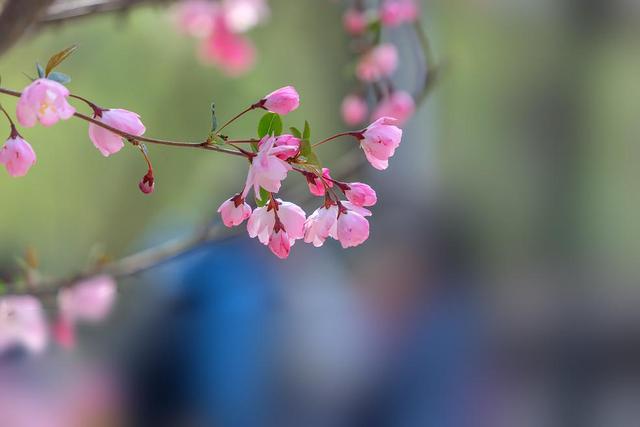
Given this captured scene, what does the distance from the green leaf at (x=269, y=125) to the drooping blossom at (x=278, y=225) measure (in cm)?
3

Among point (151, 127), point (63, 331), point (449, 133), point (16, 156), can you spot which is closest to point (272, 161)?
point (16, 156)

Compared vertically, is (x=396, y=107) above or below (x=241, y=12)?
below

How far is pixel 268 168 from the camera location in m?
0.37

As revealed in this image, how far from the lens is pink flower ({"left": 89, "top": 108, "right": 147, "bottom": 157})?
0.39m

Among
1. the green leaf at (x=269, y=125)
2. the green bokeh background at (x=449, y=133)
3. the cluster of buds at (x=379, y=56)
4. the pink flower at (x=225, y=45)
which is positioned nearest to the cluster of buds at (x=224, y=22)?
the pink flower at (x=225, y=45)

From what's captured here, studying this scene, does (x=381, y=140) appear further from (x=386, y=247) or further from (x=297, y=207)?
(x=386, y=247)

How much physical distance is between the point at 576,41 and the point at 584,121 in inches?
8.1

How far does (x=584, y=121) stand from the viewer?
7.66 feet

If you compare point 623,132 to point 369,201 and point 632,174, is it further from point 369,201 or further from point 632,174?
point 369,201

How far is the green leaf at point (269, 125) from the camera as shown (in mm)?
414

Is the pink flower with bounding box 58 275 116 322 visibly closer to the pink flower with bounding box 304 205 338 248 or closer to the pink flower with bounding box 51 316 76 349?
the pink flower with bounding box 51 316 76 349

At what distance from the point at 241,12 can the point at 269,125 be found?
0.61 meters

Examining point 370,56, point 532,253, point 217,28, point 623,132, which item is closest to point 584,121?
point 623,132

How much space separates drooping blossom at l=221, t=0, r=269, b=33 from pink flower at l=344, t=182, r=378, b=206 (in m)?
0.61
